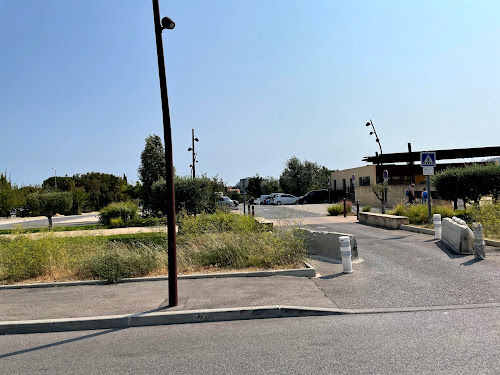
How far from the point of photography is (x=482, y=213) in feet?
44.3

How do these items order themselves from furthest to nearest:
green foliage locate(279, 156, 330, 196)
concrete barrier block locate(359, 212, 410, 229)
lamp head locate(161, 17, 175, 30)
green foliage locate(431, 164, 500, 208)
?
green foliage locate(279, 156, 330, 196)
green foliage locate(431, 164, 500, 208)
concrete barrier block locate(359, 212, 410, 229)
lamp head locate(161, 17, 175, 30)

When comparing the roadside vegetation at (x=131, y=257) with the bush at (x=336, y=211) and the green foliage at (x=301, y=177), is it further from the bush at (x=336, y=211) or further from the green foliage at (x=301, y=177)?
the green foliage at (x=301, y=177)

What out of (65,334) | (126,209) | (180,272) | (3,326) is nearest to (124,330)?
(65,334)

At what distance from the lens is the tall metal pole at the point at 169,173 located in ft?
21.0

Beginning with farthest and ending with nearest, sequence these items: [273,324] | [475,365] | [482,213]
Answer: [482,213], [273,324], [475,365]

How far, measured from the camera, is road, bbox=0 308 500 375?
4.11 m

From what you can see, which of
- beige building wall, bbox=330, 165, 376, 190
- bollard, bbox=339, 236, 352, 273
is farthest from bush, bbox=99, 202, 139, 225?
beige building wall, bbox=330, 165, 376, 190

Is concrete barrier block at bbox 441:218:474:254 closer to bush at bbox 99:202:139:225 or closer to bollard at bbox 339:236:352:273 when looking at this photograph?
bollard at bbox 339:236:352:273

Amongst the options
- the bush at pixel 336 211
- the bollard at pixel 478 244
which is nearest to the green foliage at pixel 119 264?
the bollard at pixel 478 244

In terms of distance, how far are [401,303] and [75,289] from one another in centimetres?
591

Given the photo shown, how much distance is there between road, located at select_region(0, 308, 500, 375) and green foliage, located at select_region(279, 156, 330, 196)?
57.5m

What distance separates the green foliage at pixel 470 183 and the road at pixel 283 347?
14874 mm

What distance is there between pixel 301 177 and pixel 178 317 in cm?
5936

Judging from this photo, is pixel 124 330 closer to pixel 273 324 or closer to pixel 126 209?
pixel 273 324
